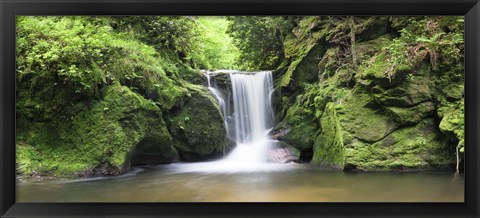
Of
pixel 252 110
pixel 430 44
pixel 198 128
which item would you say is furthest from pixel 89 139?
pixel 430 44

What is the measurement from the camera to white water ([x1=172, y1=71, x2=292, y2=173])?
775 centimetres

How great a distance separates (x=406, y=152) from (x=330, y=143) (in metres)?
1.37

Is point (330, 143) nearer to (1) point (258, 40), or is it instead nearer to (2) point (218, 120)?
(2) point (218, 120)

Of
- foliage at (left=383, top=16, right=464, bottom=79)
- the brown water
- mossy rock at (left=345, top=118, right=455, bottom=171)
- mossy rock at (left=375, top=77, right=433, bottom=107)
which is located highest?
foliage at (left=383, top=16, right=464, bottom=79)

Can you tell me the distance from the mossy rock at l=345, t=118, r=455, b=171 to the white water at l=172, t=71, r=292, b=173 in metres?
1.82

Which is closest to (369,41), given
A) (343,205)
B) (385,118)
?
(385,118)

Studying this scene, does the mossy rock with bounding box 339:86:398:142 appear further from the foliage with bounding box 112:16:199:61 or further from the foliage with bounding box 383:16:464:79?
the foliage with bounding box 112:16:199:61

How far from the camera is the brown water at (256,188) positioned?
4305mm

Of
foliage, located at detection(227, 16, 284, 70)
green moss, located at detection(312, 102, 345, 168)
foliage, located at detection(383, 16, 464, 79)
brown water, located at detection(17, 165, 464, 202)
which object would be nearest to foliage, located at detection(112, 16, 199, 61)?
foliage, located at detection(227, 16, 284, 70)

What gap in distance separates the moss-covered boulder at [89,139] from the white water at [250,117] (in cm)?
198

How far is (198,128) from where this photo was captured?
7195 mm

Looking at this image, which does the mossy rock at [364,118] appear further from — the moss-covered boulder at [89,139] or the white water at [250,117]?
the moss-covered boulder at [89,139]

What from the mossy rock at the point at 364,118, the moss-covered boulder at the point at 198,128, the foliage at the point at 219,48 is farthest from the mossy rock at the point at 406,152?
the foliage at the point at 219,48
